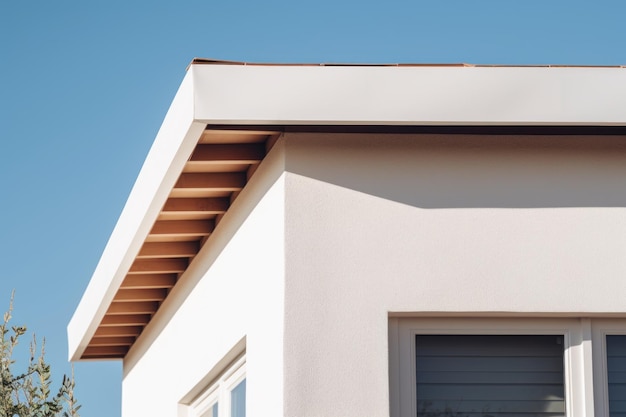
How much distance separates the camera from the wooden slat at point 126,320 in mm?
11836

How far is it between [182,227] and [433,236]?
8.10ft

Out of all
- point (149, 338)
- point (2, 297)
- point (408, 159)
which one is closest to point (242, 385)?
point (408, 159)

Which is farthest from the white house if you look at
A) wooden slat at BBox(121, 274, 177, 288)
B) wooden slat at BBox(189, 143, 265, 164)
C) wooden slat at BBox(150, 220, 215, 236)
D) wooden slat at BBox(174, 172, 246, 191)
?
wooden slat at BBox(121, 274, 177, 288)

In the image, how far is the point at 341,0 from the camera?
35.4 m

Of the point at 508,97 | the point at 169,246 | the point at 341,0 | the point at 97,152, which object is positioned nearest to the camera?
the point at 508,97

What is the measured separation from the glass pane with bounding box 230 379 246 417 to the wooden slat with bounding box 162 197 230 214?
1.11 m

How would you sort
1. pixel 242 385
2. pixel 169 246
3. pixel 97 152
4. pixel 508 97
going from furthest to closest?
1. pixel 97 152
2. pixel 169 246
3. pixel 242 385
4. pixel 508 97

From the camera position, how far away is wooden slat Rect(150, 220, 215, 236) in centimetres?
943

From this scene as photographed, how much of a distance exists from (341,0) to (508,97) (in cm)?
2854

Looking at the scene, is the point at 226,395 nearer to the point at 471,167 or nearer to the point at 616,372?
the point at 471,167

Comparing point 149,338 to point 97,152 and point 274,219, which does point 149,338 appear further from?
point 97,152

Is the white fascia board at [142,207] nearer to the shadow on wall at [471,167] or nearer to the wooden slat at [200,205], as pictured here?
the wooden slat at [200,205]

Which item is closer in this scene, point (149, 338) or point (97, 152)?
point (149, 338)

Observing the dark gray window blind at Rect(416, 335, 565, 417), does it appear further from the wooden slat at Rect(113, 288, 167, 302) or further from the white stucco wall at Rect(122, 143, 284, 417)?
the wooden slat at Rect(113, 288, 167, 302)
